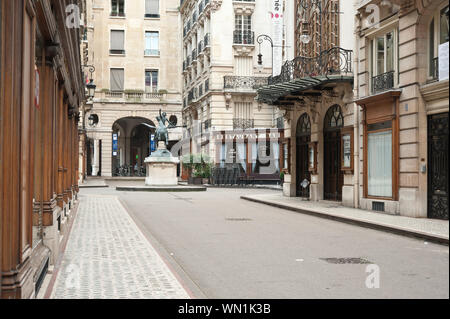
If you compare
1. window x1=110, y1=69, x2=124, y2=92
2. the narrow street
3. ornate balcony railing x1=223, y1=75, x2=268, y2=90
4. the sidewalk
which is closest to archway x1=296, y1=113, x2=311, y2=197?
the sidewalk

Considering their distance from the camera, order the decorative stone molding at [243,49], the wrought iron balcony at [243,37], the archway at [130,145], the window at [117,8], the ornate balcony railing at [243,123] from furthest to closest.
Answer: the archway at [130,145], the window at [117,8], the ornate balcony railing at [243,123], the wrought iron balcony at [243,37], the decorative stone molding at [243,49]

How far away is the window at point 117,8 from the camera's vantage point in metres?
58.7

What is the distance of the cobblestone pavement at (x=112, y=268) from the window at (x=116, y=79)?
4645 centimetres

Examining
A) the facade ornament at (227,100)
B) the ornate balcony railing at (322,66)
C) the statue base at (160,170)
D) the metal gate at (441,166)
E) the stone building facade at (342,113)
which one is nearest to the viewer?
the metal gate at (441,166)

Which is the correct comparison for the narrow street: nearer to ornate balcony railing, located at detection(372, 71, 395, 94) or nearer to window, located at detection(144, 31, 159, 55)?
ornate balcony railing, located at detection(372, 71, 395, 94)

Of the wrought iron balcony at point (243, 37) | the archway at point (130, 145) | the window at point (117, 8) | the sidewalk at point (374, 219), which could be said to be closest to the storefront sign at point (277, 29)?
the wrought iron balcony at point (243, 37)

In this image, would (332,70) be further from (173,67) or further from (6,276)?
(173,67)

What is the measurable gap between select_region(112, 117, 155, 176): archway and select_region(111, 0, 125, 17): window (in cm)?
1146

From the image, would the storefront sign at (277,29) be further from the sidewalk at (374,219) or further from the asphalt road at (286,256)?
the asphalt road at (286,256)

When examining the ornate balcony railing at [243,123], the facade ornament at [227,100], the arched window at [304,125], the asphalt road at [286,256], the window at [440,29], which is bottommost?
the asphalt road at [286,256]

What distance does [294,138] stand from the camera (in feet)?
86.3

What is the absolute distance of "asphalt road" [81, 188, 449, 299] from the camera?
3866mm
